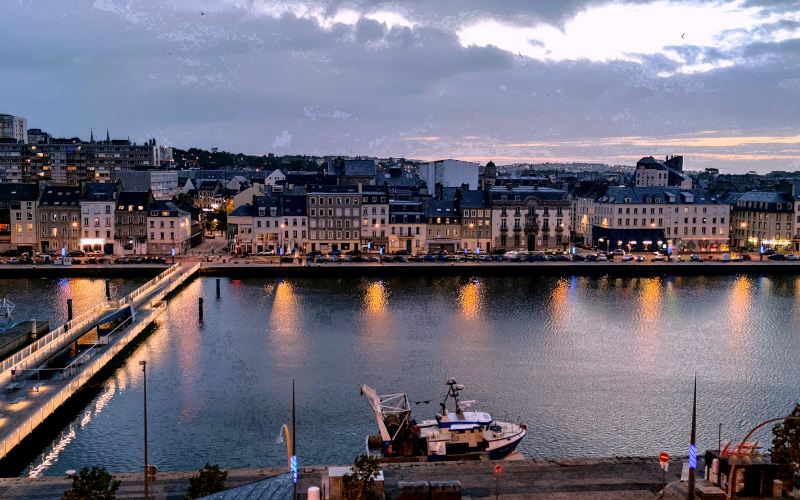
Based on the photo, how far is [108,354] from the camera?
1495 inches

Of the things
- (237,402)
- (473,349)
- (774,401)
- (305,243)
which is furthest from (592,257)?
(237,402)

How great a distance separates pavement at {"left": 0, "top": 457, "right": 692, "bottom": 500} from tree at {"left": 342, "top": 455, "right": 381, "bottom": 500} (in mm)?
1474

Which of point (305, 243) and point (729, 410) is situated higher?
point (305, 243)

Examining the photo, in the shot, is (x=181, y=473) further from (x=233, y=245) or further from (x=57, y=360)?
(x=233, y=245)

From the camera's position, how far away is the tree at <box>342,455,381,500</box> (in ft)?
60.1

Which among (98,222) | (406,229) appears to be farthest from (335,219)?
(98,222)

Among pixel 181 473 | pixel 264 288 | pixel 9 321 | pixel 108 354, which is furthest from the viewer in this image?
pixel 264 288

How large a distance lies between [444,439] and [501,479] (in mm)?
4793

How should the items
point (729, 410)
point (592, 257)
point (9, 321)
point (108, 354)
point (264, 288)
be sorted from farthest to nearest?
point (592, 257)
point (264, 288)
point (9, 321)
point (108, 354)
point (729, 410)

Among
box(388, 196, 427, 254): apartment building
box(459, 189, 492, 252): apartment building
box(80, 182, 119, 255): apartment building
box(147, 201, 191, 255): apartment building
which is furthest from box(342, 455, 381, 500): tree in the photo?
box(80, 182, 119, 255): apartment building

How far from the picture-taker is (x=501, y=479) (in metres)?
22.0

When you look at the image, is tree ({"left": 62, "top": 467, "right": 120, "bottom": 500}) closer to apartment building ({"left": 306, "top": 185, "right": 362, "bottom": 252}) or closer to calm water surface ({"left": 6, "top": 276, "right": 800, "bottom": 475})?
calm water surface ({"left": 6, "top": 276, "right": 800, "bottom": 475})

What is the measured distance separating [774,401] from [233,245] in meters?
60.8

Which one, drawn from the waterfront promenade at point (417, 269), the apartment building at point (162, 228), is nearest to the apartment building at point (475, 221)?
the waterfront promenade at point (417, 269)
